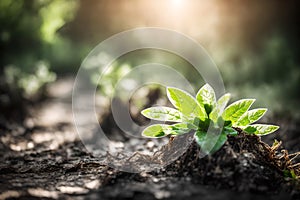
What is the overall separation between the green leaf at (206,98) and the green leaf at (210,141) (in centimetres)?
15

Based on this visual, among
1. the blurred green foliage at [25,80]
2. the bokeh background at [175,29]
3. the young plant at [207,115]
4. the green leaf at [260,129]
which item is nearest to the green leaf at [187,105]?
the young plant at [207,115]

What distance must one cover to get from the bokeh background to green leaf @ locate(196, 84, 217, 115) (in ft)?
6.22

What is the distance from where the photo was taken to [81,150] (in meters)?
2.71

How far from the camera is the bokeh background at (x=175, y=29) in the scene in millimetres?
4480

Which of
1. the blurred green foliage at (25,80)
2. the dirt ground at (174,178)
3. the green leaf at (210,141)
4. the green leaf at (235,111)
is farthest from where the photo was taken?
the blurred green foliage at (25,80)

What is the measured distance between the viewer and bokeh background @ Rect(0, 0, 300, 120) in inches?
176

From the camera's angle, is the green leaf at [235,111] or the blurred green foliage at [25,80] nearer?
the green leaf at [235,111]

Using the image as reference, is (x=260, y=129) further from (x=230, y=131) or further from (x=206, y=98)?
(x=206, y=98)

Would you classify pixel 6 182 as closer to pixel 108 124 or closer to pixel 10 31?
pixel 108 124

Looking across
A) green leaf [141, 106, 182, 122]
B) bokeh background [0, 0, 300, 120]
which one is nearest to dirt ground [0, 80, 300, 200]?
green leaf [141, 106, 182, 122]

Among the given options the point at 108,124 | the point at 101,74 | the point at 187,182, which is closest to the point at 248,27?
the point at 101,74

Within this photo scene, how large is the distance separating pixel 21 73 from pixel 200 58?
2.61 meters

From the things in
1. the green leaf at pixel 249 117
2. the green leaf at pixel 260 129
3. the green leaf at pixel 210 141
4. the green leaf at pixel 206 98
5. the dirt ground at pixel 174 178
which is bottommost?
the dirt ground at pixel 174 178

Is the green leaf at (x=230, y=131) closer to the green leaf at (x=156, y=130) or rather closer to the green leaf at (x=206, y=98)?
the green leaf at (x=206, y=98)
